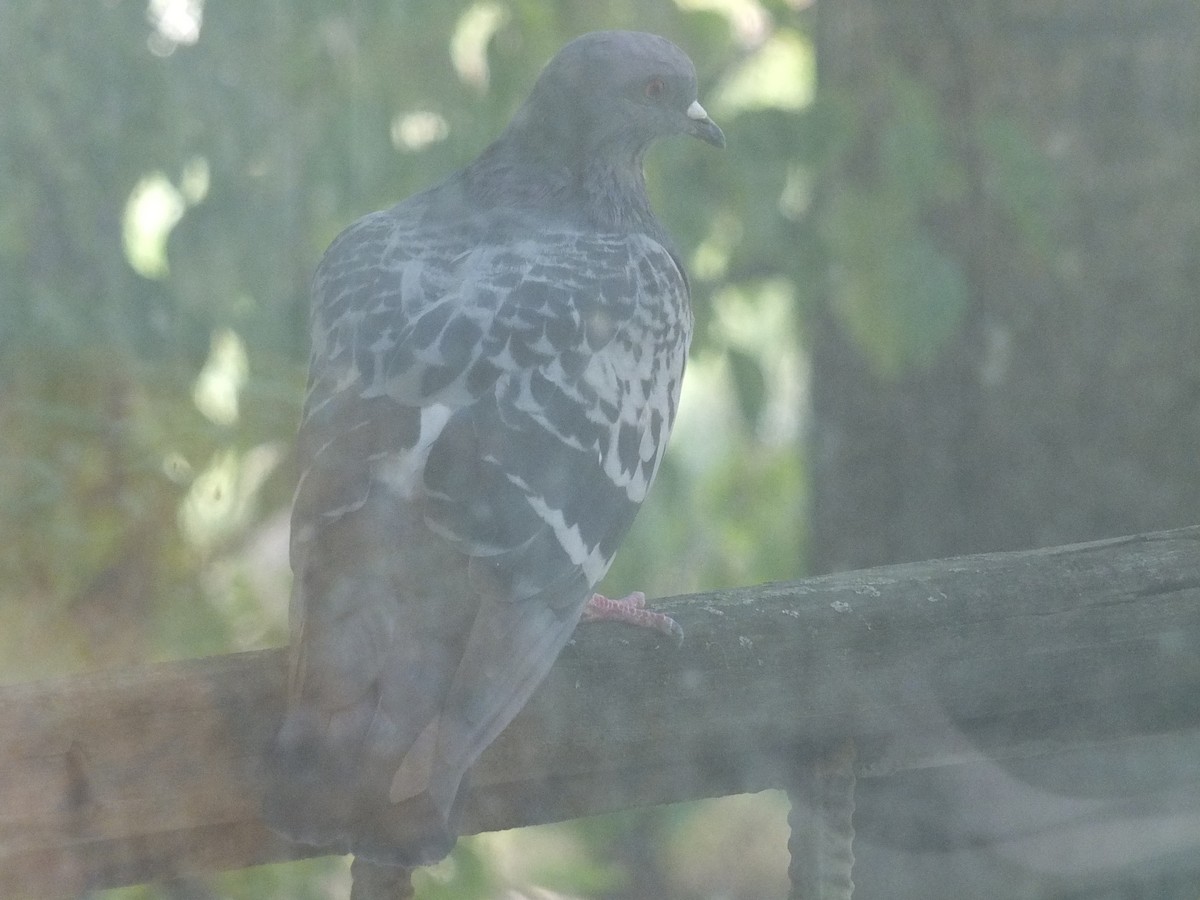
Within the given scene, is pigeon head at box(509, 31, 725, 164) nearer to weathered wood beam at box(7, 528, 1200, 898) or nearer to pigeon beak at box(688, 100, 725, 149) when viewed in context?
pigeon beak at box(688, 100, 725, 149)

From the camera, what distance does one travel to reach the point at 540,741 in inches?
44.9

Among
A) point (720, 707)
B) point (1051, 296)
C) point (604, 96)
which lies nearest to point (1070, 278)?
point (1051, 296)

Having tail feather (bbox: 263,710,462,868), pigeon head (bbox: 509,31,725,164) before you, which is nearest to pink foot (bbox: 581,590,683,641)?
tail feather (bbox: 263,710,462,868)

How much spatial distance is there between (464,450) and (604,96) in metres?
0.62

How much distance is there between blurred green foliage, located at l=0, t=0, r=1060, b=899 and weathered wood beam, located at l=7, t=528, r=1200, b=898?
610mm

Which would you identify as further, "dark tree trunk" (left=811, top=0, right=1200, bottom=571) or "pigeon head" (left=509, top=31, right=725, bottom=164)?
"dark tree trunk" (left=811, top=0, right=1200, bottom=571)

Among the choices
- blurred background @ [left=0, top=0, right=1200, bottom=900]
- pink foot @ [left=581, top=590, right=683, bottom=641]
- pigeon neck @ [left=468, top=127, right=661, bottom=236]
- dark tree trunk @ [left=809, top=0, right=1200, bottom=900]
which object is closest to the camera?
pink foot @ [left=581, top=590, right=683, bottom=641]

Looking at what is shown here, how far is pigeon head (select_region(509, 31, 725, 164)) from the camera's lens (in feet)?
5.48

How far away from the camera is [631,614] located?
4.20 ft

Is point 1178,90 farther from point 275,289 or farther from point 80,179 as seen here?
point 80,179

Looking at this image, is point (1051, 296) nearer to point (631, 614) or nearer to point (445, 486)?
point (631, 614)

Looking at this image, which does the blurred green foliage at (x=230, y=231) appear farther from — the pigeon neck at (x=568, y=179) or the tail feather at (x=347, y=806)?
the tail feather at (x=347, y=806)

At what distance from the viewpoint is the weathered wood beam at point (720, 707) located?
100cm

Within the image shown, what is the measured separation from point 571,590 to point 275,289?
84cm
